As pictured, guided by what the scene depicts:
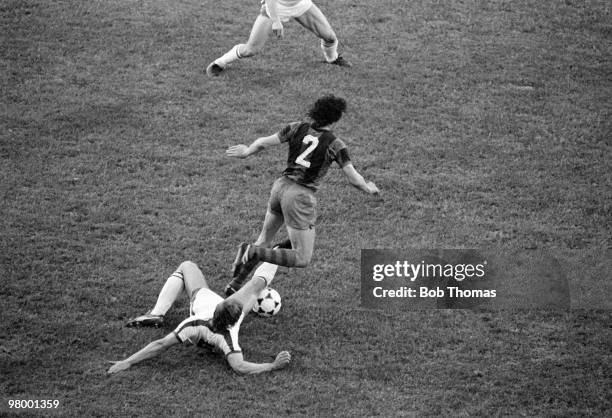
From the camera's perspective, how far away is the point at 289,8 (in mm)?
16016

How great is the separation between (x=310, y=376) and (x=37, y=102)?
8.16 m

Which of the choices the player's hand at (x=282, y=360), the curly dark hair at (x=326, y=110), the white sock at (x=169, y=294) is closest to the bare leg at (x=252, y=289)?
the player's hand at (x=282, y=360)

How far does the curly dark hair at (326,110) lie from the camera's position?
10.8 m

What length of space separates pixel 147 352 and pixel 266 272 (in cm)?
171

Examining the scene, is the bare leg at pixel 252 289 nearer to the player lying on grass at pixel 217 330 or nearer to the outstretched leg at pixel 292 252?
the player lying on grass at pixel 217 330

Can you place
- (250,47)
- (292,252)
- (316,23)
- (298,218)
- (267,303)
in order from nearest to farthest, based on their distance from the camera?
(292,252)
(298,218)
(267,303)
(316,23)
(250,47)

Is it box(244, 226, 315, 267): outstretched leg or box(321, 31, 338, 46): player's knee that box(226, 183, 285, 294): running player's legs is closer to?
box(244, 226, 315, 267): outstretched leg

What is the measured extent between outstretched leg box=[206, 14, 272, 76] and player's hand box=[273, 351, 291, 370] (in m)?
7.34

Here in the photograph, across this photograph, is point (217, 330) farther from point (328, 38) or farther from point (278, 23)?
point (328, 38)

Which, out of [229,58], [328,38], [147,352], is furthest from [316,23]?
[147,352]

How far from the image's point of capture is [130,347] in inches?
422

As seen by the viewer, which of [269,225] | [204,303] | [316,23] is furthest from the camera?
[316,23]

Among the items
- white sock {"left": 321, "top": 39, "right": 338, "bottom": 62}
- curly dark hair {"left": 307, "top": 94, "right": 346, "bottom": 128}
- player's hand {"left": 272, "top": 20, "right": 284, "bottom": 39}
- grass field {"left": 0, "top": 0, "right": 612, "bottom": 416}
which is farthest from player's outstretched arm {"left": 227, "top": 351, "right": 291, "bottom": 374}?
white sock {"left": 321, "top": 39, "right": 338, "bottom": 62}

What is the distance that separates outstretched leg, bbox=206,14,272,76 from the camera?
16203 millimetres
